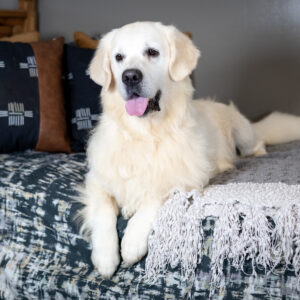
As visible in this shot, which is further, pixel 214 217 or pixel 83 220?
pixel 83 220

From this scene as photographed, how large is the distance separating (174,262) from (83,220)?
1.30 feet

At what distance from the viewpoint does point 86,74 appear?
7.64 feet

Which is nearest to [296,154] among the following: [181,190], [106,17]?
[181,190]

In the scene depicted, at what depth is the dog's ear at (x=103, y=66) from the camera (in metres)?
1.65

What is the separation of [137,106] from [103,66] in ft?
0.92

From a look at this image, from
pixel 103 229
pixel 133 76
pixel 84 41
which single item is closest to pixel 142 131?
pixel 133 76

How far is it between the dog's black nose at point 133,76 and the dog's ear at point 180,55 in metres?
0.19

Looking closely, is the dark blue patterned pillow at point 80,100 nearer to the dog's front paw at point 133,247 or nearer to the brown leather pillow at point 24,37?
the brown leather pillow at point 24,37

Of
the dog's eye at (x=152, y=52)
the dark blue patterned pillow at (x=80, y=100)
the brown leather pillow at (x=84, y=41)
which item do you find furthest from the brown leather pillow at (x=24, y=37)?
the dog's eye at (x=152, y=52)

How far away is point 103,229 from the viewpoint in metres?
1.38

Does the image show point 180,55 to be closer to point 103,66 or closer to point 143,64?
point 143,64

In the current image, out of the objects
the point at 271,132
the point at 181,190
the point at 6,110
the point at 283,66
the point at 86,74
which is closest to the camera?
the point at 181,190

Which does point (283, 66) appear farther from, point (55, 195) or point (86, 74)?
point (55, 195)

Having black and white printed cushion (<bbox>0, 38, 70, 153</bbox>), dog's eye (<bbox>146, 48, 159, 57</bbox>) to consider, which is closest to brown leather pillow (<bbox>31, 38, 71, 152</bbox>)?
black and white printed cushion (<bbox>0, 38, 70, 153</bbox>)
